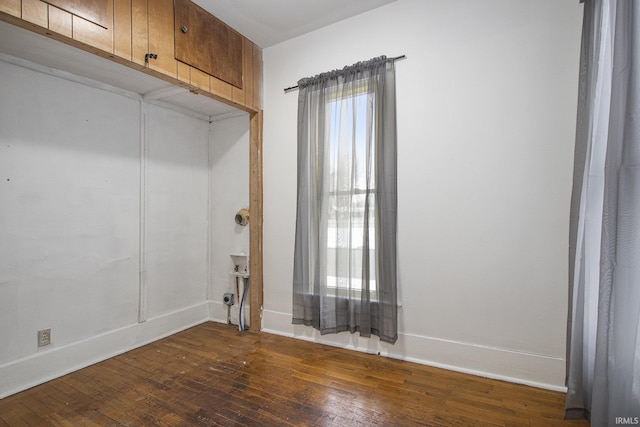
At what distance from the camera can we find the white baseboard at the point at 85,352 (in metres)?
2.09

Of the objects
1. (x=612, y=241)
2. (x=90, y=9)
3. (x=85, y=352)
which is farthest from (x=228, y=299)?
(x=612, y=241)

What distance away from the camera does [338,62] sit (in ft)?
9.13

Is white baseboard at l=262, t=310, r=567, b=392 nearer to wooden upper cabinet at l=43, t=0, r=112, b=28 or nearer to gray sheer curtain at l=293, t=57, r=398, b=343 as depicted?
gray sheer curtain at l=293, t=57, r=398, b=343

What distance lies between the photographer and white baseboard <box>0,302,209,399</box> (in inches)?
82.4

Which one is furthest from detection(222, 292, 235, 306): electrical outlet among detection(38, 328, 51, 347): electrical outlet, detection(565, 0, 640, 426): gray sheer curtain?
detection(565, 0, 640, 426): gray sheer curtain

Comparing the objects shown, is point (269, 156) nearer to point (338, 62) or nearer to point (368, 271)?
point (338, 62)

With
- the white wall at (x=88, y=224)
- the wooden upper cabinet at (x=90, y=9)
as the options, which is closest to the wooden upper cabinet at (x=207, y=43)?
the wooden upper cabinet at (x=90, y=9)

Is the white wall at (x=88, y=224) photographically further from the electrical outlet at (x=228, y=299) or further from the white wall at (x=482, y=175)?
the white wall at (x=482, y=175)

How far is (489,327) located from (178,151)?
332 centimetres

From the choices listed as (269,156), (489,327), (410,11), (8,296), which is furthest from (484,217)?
(8,296)

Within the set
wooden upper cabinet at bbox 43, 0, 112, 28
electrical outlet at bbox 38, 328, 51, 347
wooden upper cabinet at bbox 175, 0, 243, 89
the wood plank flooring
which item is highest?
wooden upper cabinet at bbox 175, 0, 243, 89

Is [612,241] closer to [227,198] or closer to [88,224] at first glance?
[227,198]

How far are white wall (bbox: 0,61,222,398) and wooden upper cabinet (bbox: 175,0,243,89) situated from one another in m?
0.89

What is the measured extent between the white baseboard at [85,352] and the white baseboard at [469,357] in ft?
5.02
